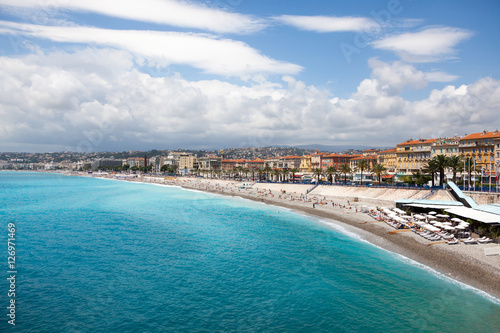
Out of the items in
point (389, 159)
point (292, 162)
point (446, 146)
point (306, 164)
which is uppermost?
point (446, 146)

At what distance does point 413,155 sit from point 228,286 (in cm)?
7032

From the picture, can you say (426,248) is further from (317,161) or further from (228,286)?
(317,161)

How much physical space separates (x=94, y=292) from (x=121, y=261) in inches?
237

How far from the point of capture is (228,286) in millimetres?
20703

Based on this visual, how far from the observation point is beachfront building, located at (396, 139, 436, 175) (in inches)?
2918

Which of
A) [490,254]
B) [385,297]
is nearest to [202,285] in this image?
[385,297]

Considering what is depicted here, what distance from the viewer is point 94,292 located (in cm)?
1980

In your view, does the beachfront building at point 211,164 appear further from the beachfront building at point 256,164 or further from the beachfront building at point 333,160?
the beachfront building at point 333,160

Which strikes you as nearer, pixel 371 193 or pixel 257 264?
pixel 257 264

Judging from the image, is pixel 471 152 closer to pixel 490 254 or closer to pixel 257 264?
pixel 490 254

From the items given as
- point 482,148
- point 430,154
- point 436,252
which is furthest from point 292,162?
point 436,252

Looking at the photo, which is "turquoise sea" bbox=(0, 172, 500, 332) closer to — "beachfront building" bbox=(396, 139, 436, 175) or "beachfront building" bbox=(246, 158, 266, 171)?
"beachfront building" bbox=(396, 139, 436, 175)

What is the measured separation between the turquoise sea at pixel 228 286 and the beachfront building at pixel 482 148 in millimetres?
39000

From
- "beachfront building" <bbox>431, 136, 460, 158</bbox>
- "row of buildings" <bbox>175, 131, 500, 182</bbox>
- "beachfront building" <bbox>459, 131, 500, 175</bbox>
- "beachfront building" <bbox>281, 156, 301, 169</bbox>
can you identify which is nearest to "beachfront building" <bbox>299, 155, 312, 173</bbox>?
"row of buildings" <bbox>175, 131, 500, 182</bbox>
